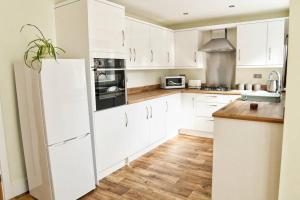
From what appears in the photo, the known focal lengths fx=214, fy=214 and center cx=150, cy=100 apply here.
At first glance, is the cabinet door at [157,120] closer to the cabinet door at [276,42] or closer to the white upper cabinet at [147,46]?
the white upper cabinet at [147,46]

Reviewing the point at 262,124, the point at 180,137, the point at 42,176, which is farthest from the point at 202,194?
the point at 180,137

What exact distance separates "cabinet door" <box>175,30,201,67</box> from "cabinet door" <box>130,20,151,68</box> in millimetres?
1015

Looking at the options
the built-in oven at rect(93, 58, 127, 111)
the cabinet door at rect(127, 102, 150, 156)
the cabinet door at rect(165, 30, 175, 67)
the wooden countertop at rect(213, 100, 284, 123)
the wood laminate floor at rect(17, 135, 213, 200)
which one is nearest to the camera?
the wooden countertop at rect(213, 100, 284, 123)

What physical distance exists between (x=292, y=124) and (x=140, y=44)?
106 inches

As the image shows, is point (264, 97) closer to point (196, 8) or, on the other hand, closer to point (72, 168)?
point (196, 8)

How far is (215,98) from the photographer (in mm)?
4000

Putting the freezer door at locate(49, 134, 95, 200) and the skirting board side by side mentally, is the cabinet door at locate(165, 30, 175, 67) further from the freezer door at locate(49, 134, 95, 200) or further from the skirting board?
the freezer door at locate(49, 134, 95, 200)

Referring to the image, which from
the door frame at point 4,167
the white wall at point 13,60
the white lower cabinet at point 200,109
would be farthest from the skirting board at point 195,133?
the door frame at point 4,167

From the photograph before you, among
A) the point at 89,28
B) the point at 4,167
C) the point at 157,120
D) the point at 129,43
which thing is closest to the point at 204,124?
the point at 157,120

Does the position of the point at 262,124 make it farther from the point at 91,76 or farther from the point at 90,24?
the point at 90,24

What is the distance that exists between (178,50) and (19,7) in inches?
122

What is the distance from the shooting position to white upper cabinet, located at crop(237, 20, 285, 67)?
12.2 feet

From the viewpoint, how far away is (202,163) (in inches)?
123

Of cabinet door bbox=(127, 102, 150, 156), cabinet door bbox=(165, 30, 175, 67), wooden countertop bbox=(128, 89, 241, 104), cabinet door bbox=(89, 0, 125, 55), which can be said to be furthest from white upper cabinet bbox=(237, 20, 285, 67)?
cabinet door bbox=(89, 0, 125, 55)
